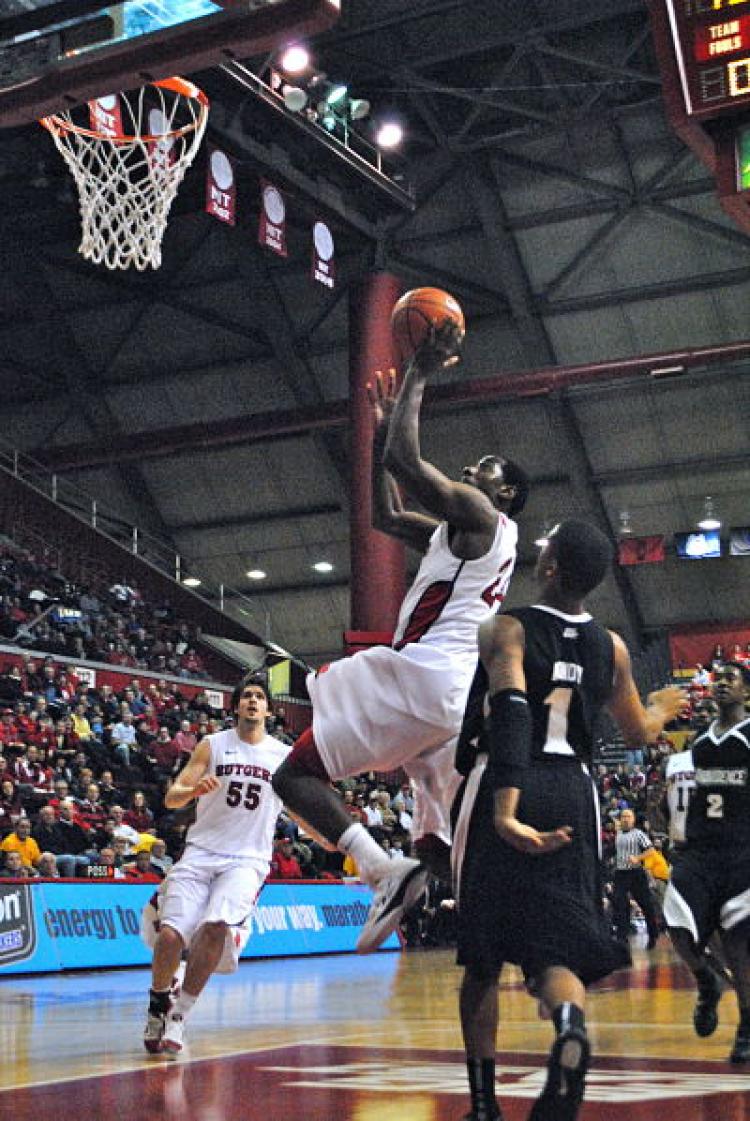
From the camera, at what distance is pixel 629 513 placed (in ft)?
111

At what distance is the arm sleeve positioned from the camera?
168 inches

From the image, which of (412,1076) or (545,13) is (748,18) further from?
(545,13)

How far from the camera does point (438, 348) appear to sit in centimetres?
546

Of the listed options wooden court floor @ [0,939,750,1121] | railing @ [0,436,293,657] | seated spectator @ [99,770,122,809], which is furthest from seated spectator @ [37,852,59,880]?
railing @ [0,436,293,657]

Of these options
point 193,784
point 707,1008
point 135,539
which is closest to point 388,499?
point 193,784

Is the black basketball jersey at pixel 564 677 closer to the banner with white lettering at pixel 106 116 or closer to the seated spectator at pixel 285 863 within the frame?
the banner with white lettering at pixel 106 116

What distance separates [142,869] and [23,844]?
55.4 inches

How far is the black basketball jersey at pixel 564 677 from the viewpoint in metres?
4.46

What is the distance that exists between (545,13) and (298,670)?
15822 mm

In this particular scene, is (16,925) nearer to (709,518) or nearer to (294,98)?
(294,98)

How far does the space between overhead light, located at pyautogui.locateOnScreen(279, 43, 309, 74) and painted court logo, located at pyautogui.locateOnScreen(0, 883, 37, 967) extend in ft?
46.2

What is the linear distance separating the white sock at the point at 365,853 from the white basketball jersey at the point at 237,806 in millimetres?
3034

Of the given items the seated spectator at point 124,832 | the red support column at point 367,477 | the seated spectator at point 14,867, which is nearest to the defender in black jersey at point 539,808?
the seated spectator at point 14,867

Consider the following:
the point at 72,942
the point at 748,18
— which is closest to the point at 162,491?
the point at 72,942
